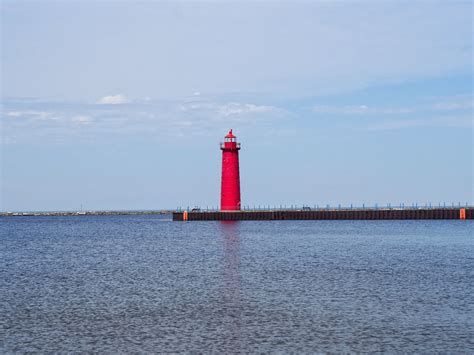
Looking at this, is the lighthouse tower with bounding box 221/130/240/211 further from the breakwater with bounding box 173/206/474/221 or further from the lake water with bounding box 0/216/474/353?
the lake water with bounding box 0/216/474/353

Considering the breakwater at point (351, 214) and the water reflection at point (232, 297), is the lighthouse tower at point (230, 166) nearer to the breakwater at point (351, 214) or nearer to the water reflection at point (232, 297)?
the breakwater at point (351, 214)

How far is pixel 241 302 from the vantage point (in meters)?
26.9

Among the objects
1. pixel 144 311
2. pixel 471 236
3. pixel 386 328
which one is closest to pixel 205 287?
pixel 144 311

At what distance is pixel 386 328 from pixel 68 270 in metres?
23.6

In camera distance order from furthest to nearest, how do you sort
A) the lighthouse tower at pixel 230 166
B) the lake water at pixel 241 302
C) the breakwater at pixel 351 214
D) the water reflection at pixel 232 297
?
1. the breakwater at pixel 351 214
2. the lighthouse tower at pixel 230 166
3. the water reflection at pixel 232 297
4. the lake water at pixel 241 302

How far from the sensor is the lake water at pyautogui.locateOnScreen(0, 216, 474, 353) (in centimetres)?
1997

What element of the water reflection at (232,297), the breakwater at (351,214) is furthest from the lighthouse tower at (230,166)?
the water reflection at (232,297)

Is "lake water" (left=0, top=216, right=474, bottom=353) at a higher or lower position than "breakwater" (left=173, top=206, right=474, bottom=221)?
lower

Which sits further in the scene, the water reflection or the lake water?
the water reflection

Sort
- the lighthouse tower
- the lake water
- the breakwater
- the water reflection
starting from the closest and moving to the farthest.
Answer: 1. the lake water
2. the water reflection
3. the lighthouse tower
4. the breakwater

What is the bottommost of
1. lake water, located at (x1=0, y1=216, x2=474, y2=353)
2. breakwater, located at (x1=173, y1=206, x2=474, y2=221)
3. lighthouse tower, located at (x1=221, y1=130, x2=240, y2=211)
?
lake water, located at (x1=0, y1=216, x2=474, y2=353)

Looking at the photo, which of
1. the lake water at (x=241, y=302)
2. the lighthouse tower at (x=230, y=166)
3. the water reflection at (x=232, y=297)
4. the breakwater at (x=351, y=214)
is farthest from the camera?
the breakwater at (x=351, y=214)

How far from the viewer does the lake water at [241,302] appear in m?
20.0

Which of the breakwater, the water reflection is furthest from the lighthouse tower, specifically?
the water reflection
